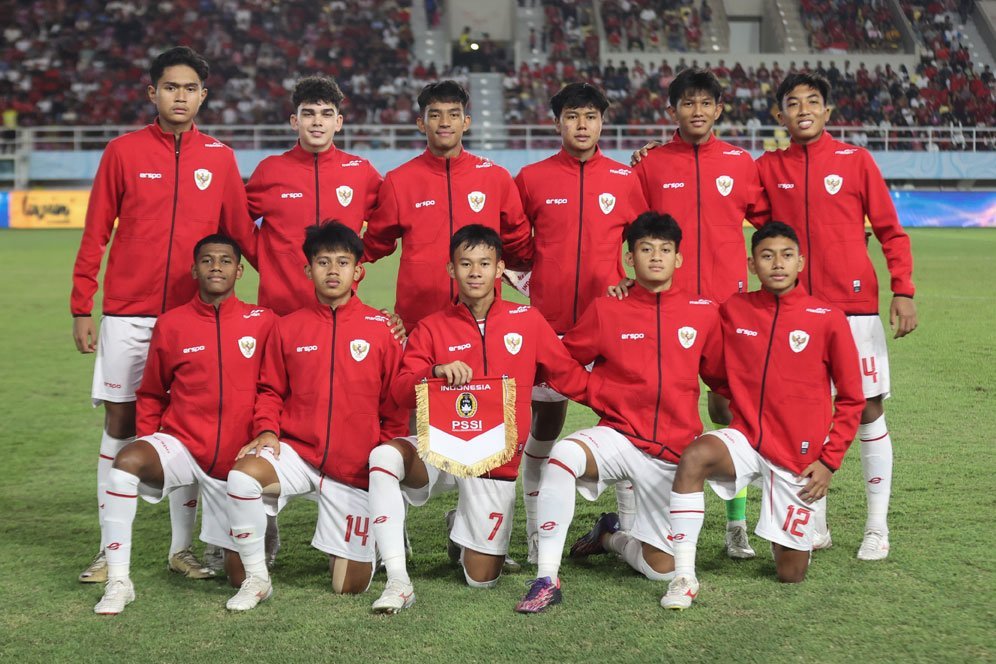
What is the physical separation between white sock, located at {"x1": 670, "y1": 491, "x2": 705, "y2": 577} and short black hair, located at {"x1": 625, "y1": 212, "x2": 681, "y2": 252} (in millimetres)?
1115

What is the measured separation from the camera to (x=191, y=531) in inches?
188

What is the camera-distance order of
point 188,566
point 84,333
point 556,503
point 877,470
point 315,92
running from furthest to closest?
point 315,92, point 877,470, point 84,333, point 188,566, point 556,503

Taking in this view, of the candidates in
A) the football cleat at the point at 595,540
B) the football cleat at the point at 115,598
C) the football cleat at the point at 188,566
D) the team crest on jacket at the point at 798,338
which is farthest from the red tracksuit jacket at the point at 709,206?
the football cleat at the point at 115,598

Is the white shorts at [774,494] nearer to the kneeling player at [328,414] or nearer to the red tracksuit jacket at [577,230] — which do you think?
the red tracksuit jacket at [577,230]

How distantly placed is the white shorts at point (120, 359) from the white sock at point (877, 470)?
11.2 feet

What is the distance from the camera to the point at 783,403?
178 inches

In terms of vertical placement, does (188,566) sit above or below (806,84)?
below

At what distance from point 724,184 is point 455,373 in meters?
1.72

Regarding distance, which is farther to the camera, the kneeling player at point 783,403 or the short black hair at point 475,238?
the short black hair at point 475,238

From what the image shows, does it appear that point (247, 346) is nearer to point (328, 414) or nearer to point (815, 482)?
point (328, 414)

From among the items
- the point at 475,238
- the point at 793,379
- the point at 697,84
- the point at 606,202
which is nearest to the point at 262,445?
the point at 475,238

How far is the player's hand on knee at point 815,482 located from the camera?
4.41 metres

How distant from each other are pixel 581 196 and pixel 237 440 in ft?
6.48

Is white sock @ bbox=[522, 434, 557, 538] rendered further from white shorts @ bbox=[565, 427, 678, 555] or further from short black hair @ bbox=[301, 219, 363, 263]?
short black hair @ bbox=[301, 219, 363, 263]
